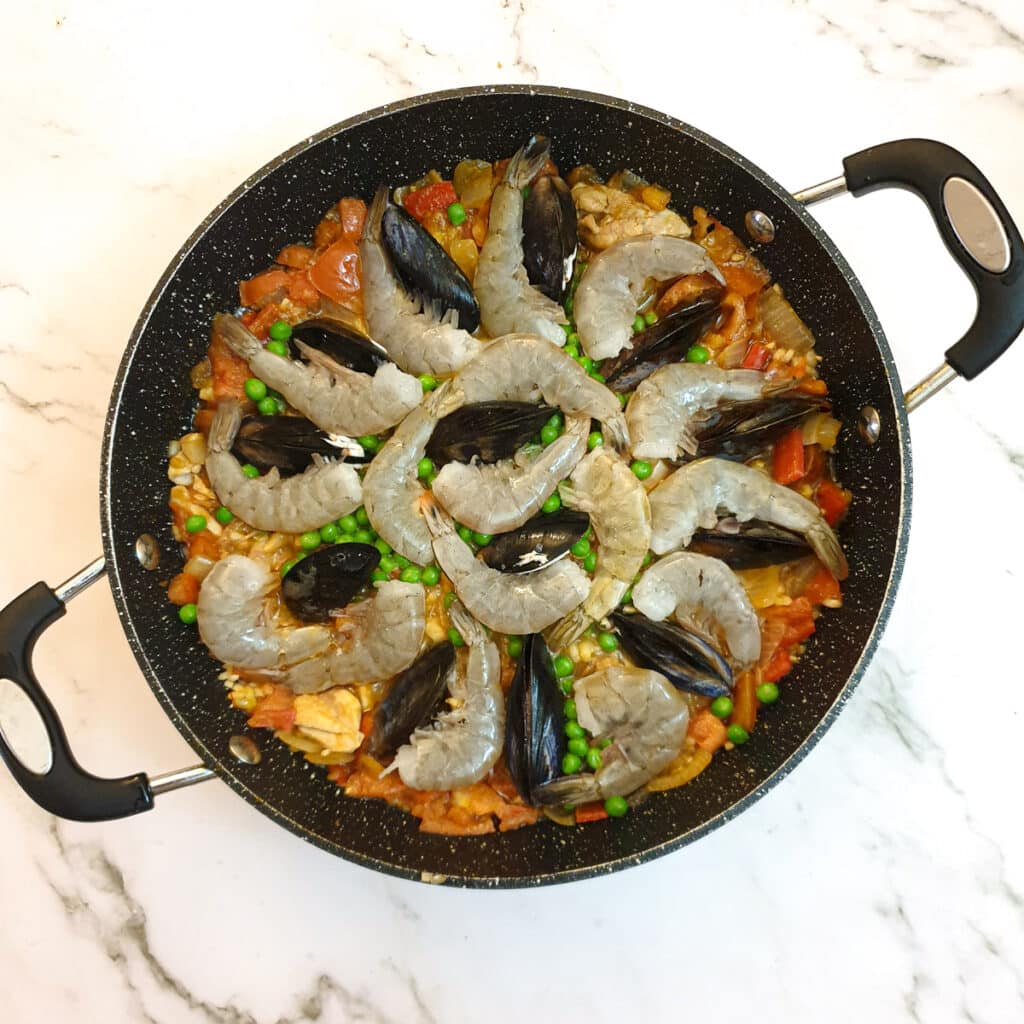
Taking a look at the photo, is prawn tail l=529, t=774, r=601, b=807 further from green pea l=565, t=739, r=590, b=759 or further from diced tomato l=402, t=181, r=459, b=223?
diced tomato l=402, t=181, r=459, b=223

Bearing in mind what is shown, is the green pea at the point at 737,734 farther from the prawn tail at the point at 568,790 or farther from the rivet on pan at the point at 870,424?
the rivet on pan at the point at 870,424

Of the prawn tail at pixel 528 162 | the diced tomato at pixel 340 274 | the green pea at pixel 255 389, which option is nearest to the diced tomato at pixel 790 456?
the prawn tail at pixel 528 162

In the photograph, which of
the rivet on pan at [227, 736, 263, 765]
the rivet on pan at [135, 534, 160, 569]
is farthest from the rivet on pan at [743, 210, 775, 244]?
the rivet on pan at [227, 736, 263, 765]

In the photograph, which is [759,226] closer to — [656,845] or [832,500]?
[832,500]

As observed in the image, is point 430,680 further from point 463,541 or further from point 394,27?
point 394,27

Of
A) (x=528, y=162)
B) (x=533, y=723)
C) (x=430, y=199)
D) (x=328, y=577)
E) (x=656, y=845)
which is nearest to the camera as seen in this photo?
(x=656, y=845)

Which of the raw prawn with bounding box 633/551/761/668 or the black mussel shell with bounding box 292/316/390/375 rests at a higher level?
the raw prawn with bounding box 633/551/761/668

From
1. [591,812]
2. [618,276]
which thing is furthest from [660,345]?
[591,812]
